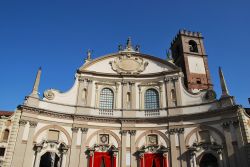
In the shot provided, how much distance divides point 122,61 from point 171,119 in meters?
9.18

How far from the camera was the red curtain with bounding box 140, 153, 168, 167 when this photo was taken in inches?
965

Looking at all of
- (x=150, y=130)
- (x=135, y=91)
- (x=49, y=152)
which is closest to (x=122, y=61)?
(x=135, y=91)

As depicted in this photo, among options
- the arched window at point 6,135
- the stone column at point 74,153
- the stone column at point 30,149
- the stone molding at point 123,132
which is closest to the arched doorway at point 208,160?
the stone molding at point 123,132

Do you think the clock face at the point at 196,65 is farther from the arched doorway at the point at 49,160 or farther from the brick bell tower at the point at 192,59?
the arched doorway at the point at 49,160

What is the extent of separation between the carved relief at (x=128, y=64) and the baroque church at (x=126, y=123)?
118 mm

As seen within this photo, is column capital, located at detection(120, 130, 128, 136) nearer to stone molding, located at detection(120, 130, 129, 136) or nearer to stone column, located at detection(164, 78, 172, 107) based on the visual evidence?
stone molding, located at detection(120, 130, 129, 136)

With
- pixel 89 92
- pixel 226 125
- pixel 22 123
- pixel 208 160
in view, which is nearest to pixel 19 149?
pixel 22 123

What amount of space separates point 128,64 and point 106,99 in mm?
5158

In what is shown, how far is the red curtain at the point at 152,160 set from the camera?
24516mm

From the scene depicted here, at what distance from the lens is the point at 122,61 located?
31.2 m

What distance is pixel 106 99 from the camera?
28.8 metres

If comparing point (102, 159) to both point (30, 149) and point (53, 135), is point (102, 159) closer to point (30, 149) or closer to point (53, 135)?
point (53, 135)

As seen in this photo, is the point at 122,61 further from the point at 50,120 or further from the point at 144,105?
the point at 50,120

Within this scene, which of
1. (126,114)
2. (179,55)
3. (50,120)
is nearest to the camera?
(50,120)
